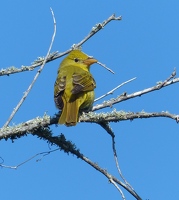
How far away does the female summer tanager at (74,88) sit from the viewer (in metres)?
4.98

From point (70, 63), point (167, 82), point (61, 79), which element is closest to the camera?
point (167, 82)

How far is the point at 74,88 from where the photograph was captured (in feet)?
17.8

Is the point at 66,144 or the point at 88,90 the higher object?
the point at 88,90

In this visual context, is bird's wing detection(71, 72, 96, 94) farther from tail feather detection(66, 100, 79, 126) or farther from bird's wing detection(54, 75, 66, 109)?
tail feather detection(66, 100, 79, 126)

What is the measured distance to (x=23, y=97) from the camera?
13.6 ft

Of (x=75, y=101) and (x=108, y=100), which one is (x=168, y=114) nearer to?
(x=108, y=100)

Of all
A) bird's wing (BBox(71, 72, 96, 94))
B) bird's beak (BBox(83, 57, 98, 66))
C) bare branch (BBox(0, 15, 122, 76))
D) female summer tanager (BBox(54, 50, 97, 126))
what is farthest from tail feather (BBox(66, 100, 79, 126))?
bird's beak (BBox(83, 57, 98, 66))

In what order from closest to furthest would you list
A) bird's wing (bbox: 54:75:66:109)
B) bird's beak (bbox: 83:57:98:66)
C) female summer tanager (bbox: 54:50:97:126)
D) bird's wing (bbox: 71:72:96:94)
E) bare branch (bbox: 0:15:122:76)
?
bare branch (bbox: 0:15:122:76), female summer tanager (bbox: 54:50:97:126), bird's wing (bbox: 54:75:66:109), bird's wing (bbox: 71:72:96:94), bird's beak (bbox: 83:57:98:66)

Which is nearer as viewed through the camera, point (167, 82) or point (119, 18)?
point (167, 82)

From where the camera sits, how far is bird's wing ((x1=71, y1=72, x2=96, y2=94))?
543 centimetres

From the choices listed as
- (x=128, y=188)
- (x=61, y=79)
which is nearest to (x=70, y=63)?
(x=61, y=79)

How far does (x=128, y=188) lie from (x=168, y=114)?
2.08 ft

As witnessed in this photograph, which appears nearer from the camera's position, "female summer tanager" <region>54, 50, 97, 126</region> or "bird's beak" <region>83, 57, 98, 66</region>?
"female summer tanager" <region>54, 50, 97, 126</region>

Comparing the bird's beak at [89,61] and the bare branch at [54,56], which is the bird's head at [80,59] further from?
the bare branch at [54,56]
